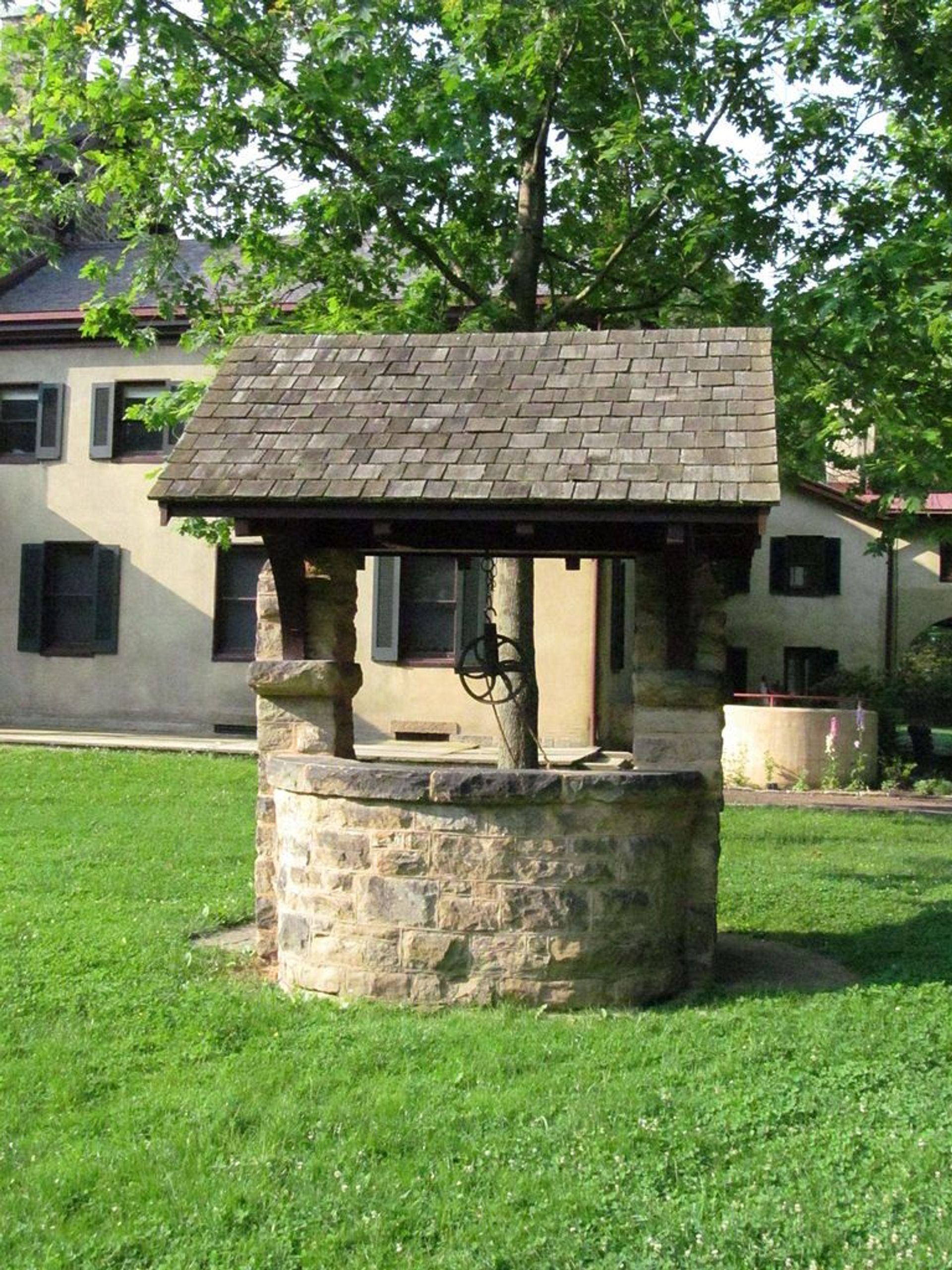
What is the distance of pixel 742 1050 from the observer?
592 centimetres

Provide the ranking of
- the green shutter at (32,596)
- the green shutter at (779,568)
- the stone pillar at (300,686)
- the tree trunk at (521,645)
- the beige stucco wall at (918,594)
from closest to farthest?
the stone pillar at (300,686) → the tree trunk at (521,645) → the green shutter at (32,596) → the green shutter at (779,568) → the beige stucco wall at (918,594)

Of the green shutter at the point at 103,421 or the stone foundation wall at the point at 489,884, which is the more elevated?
the green shutter at the point at 103,421

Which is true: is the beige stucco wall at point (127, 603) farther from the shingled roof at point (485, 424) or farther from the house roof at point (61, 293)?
the shingled roof at point (485, 424)

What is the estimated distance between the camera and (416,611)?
1988 cm

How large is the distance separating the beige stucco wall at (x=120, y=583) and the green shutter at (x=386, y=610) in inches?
85.6

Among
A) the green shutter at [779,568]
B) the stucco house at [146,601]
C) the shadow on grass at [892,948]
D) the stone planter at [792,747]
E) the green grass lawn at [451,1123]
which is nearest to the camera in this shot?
the green grass lawn at [451,1123]

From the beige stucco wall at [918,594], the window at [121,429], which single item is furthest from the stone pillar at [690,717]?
the beige stucco wall at [918,594]

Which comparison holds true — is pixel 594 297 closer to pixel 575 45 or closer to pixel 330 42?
pixel 575 45

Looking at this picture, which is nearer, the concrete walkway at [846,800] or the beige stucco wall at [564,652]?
the concrete walkway at [846,800]

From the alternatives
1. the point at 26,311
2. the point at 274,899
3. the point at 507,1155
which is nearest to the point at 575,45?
the point at 274,899

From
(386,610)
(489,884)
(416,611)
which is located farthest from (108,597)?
(489,884)

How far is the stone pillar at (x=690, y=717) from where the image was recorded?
24.0ft

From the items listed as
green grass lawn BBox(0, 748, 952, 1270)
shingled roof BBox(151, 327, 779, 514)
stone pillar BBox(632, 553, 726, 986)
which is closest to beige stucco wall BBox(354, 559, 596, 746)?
green grass lawn BBox(0, 748, 952, 1270)

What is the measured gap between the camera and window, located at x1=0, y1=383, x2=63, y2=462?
21.1m
